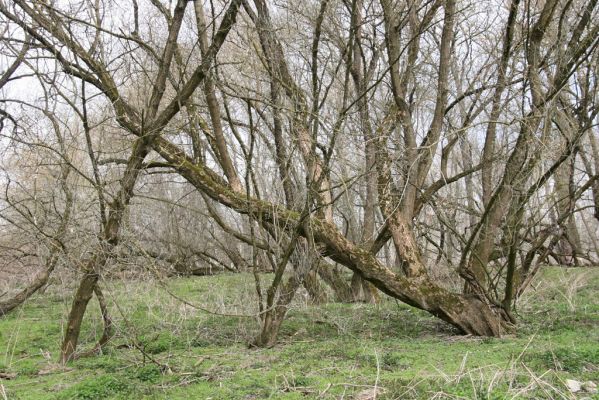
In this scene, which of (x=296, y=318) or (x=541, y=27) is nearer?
(x=541, y=27)

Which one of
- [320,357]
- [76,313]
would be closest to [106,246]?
[76,313]

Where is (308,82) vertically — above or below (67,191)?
above

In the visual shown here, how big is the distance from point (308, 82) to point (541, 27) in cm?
337

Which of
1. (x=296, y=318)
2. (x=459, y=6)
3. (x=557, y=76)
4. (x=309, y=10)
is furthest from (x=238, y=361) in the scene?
(x=459, y=6)

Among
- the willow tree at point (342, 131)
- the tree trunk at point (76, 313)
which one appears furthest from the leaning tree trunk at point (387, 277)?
the tree trunk at point (76, 313)

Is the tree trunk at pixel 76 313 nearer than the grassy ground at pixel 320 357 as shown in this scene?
No

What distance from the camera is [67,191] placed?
275 inches

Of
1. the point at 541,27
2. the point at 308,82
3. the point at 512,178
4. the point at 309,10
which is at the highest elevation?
the point at 309,10

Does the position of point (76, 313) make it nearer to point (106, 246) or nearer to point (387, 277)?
point (106, 246)

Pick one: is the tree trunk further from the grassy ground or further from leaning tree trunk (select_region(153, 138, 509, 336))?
leaning tree trunk (select_region(153, 138, 509, 336))

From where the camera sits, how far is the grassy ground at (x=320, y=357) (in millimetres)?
4016

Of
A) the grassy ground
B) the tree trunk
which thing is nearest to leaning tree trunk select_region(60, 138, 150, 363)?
the tree trunk

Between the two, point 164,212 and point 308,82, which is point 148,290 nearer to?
point 308,82

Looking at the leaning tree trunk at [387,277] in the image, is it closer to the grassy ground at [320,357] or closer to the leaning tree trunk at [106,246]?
the grassy ground at [320,357]
